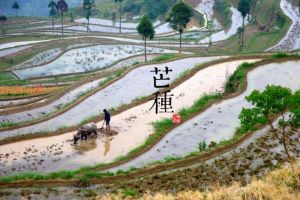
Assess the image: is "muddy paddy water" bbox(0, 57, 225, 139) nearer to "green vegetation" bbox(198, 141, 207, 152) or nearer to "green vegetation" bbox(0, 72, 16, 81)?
"green vegetation" bbox(198, 141, 207, 152)

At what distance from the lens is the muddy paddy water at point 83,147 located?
70.8ft

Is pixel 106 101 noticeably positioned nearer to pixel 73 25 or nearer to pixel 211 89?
pixel 211 89

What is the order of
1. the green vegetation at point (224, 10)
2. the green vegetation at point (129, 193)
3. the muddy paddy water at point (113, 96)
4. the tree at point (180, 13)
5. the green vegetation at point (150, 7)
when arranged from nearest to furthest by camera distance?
1. the green vegetation at point (129, 193)
2. the muddy paddy water at point (113, 96)
3. the tree at point (180, 13)
4. the green vegetation at point (224, 10)
5. the green vegetation at point (150, 7)

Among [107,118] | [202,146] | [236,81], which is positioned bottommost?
[202,146]

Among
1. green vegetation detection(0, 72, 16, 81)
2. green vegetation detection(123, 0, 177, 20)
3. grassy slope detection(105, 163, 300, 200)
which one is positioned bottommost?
grassy slope detection(105, 163, 300, 200)

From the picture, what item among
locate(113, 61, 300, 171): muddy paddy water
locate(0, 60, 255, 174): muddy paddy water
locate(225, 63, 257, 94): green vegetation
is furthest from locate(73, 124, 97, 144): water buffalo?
locate(225, 63, 257, 94): green vegetation

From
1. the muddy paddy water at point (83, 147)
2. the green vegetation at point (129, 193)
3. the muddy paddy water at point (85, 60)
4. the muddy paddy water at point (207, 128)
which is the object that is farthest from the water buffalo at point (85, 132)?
the muddy paddy water at point (85, 60)

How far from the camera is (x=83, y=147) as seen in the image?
928 inches

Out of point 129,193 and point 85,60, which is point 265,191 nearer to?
point 129,193

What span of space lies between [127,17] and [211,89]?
8957 centimetres

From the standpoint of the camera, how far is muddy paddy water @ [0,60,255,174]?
2159 cm

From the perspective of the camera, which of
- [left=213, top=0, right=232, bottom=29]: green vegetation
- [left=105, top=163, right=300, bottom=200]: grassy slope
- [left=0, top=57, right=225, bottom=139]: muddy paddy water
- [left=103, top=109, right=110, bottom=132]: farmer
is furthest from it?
[left=213, top=0, right=232, bottom=29]: green vegetation

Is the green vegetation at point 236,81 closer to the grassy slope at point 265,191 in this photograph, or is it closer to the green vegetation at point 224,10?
the grassy slope at point 265,191

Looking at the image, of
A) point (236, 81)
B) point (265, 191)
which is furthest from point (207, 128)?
point (265, 191)
